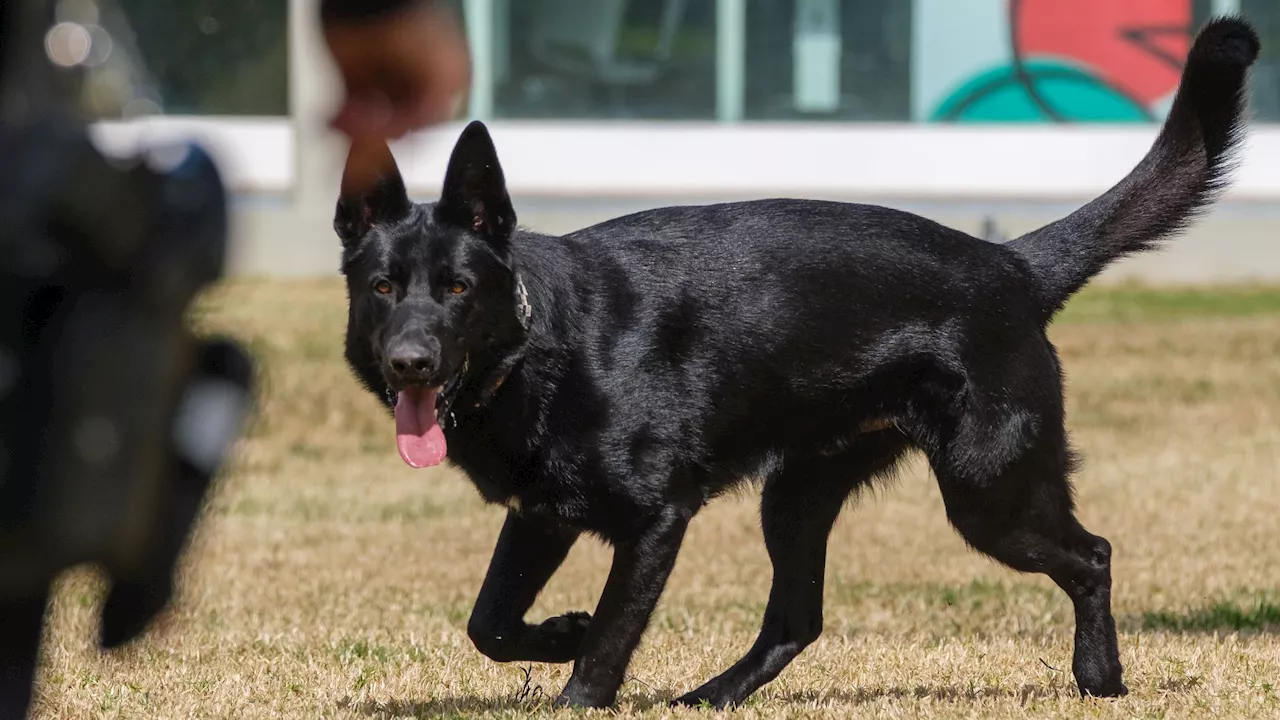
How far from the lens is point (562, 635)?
4473mm

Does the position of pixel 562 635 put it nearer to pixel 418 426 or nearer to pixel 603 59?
pixel 418 426

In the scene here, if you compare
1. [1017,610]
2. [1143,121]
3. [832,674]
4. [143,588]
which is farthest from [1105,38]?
[143,588]

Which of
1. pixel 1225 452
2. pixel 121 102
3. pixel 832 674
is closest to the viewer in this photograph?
pixel 121 102

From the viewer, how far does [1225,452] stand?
9.95 m

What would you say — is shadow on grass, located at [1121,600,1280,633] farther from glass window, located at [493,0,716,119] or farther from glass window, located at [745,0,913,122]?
glass window, located at [493,0,716,119]

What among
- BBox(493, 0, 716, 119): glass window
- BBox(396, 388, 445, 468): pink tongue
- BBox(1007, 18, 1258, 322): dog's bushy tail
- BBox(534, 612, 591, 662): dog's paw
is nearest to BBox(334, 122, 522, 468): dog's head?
BBox(396, 388, 445, 468): pink tongue

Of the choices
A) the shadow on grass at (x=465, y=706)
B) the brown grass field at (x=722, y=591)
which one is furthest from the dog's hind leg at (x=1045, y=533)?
the shadow on grass at (x=465, y=706)

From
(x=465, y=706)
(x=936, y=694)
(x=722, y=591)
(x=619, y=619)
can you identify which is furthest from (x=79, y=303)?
(x=722, y=591)

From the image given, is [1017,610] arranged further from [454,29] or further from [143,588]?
[454,29]

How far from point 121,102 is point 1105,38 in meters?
15.3

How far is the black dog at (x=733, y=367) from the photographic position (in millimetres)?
4203

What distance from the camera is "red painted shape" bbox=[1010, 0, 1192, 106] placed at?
52.9 feet

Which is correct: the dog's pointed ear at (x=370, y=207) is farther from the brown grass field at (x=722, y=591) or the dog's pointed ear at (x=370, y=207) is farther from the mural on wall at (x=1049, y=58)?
the mural on wall at (x=1049, y=58)

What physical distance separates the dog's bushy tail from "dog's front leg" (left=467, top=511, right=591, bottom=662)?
154 centimetres
